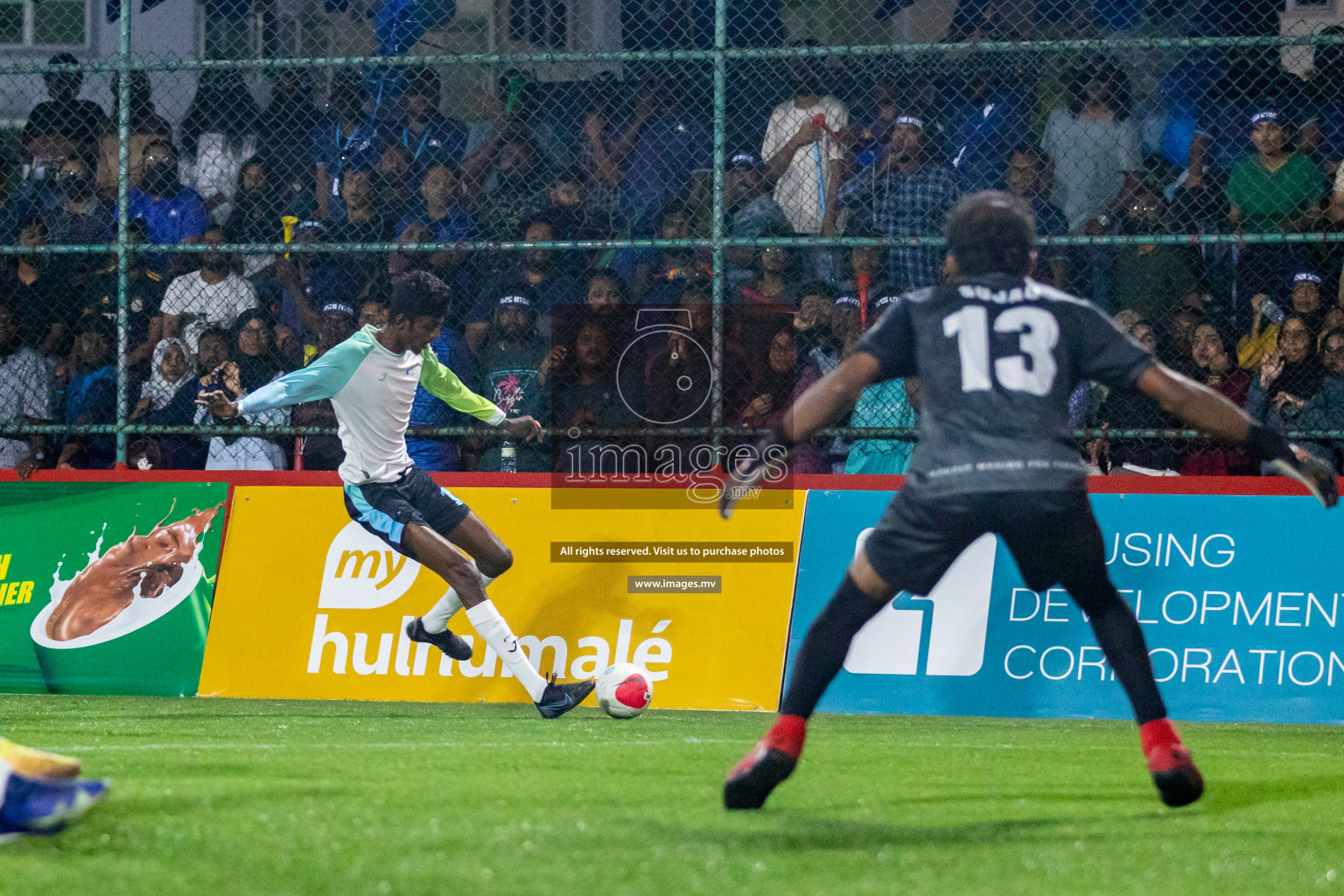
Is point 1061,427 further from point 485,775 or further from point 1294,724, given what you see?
point 1294,724

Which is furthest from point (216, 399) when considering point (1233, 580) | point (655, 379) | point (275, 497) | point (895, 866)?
point (1233, 580)

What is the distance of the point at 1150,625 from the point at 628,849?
510 cm

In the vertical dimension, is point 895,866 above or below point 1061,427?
below

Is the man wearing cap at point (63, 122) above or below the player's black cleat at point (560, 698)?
above

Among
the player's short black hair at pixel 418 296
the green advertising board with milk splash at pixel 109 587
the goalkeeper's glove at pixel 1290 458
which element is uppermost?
the goalkeeper's glove at pixel 1290 458

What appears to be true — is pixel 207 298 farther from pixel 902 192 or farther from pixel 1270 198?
pixel 1270 198

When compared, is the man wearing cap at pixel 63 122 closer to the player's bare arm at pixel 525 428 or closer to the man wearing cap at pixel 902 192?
the player's bare arm at pixel 525 428

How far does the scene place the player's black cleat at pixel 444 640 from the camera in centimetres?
834

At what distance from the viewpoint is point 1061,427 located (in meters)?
4.70

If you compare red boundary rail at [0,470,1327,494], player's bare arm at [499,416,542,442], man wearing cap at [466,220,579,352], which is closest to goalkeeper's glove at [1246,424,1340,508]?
red boundary rail at [0,470,1327,494]

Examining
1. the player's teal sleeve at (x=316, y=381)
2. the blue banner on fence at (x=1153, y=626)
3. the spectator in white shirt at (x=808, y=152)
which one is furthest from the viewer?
the spectator in white shirt at (x=808, y=152)

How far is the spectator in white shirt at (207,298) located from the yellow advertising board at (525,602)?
144cm

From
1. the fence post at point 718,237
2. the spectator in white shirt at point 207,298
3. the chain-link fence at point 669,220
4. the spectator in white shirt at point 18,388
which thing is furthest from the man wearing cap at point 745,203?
the spectator in white shirt at point 18,388

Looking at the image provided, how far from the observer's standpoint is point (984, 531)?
15.2 ft
